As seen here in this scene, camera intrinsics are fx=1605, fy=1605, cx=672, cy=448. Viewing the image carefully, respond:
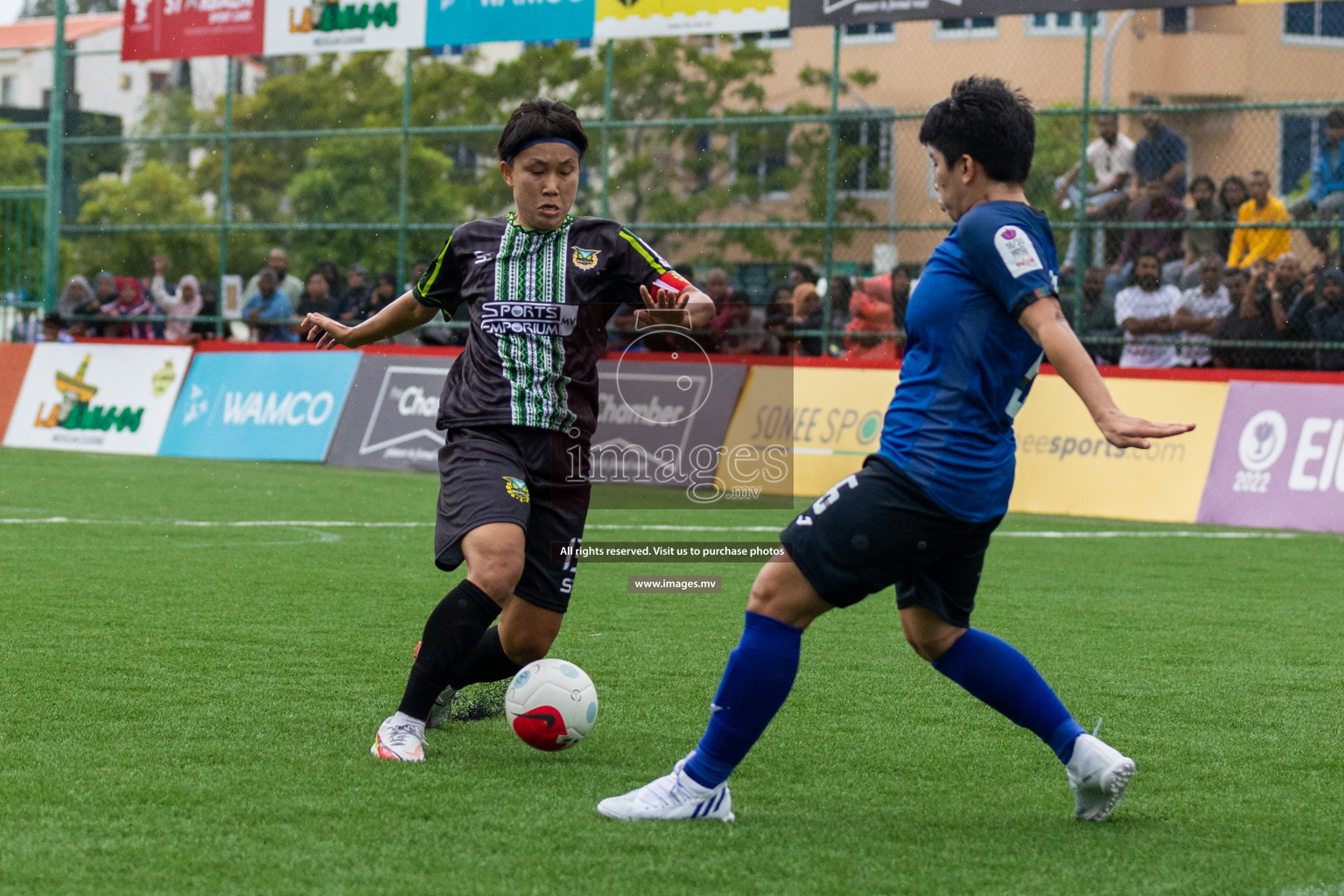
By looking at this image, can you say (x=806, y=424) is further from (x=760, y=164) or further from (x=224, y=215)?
(x=224, y=215)

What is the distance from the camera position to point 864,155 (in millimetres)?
15711

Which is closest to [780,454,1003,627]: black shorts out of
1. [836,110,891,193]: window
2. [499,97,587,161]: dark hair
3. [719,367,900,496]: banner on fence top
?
[499,97,587,161]: dark hair

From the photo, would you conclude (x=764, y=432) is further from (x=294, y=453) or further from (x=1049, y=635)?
(x=1049, y=635)

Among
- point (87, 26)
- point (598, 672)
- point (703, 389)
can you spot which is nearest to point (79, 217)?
point (703, 389)

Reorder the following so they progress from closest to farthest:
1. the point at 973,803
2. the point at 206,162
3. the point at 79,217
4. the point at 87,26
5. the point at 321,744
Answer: the point at 973,803
the point at 321,744
the point at 79,217
the point at 206,162
the point at 87,26

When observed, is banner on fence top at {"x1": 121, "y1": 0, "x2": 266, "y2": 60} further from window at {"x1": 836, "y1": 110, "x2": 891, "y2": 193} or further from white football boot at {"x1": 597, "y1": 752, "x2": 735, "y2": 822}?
white football boot at {"x1": 597, "y1": 752, "x2": 735, "y2": 822}

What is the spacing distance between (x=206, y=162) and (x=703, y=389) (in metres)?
18.2

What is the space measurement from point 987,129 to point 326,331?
2.27 m

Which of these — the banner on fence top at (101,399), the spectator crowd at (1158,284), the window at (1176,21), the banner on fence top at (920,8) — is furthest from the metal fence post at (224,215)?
the window at (1176,21)

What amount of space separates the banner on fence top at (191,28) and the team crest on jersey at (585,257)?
1431 cm

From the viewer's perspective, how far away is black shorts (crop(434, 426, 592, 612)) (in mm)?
4449

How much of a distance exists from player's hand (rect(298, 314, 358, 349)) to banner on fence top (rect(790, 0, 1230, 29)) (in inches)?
370

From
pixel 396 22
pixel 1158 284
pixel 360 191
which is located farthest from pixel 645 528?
pixel 360 191

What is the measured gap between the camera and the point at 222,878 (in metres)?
3.16
